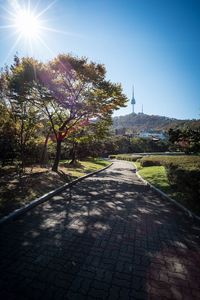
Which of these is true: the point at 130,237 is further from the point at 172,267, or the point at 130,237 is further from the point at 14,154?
the point at 14,154

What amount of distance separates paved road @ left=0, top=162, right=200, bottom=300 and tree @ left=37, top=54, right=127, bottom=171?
9.55 m

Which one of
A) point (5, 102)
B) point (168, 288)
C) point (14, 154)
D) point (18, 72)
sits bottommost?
point (168, 288)

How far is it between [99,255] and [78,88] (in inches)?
511

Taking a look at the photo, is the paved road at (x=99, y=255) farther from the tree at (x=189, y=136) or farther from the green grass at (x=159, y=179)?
the green grass at (x=159, y=179)

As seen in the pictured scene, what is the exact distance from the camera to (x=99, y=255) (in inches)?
158

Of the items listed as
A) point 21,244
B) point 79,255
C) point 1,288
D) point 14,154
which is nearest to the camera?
point 1,288

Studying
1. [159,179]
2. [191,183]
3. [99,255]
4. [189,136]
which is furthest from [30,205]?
[159,179]

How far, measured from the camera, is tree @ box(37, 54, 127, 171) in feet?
43.6

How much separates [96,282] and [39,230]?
7.86 feet

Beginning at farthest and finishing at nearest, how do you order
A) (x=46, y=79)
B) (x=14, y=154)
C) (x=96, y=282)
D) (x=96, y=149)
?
1. (x=96, y=149)
2. (x=14, y=154)
3. (x=46, y=79)
4. (x=96, y=282)

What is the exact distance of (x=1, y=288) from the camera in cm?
298

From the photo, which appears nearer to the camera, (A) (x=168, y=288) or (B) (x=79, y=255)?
(A) (x=168, y=288)

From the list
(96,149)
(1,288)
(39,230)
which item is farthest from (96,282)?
(96,149)

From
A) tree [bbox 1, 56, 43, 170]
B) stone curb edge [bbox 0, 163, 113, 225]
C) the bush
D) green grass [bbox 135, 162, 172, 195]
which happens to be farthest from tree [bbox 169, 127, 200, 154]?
tree [bbox 1, 56, 43, 170]
